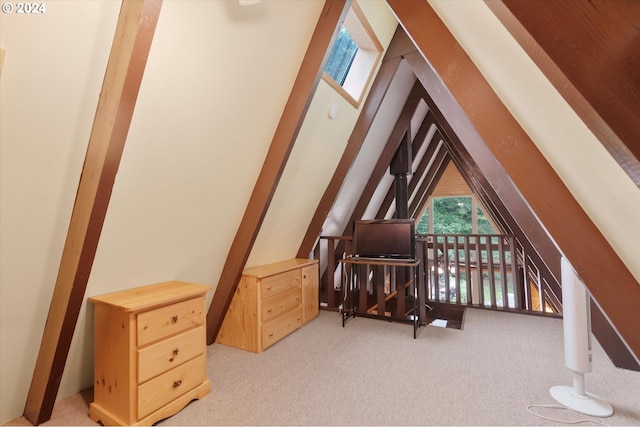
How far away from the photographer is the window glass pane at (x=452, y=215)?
9.25 m

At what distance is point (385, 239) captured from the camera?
3.36 meters

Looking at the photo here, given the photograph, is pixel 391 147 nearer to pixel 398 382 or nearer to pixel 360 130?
pixel 360 130

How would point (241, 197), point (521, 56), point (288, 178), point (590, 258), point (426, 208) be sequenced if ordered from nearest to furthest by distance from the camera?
point (521, 56) < point (590, 258) < point (241, 197) < point (288, 178) < point (426, 208)

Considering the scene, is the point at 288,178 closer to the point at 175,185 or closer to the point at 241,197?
the point at 241,197

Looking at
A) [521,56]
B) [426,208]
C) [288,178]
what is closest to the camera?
[521,56]

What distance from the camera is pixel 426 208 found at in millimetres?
9609

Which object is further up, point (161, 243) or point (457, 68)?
point (457, 68)

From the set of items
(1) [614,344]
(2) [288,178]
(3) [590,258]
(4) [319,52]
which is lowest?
(1) [614,344]

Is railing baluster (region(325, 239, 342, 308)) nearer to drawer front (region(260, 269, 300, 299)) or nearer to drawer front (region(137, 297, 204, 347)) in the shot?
drawer front (region(260, 269, 300, 299))

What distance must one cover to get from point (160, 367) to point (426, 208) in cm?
907

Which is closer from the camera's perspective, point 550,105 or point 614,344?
point 550,105

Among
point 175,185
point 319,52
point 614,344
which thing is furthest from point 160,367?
point 614,344

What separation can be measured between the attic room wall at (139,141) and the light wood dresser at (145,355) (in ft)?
0.71

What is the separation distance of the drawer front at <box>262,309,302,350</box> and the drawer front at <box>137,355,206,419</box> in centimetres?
76
